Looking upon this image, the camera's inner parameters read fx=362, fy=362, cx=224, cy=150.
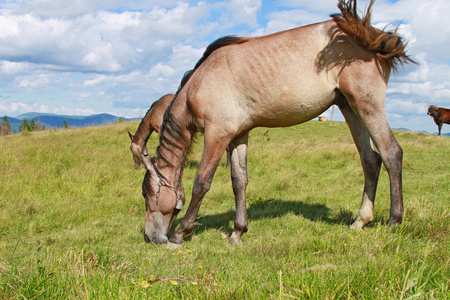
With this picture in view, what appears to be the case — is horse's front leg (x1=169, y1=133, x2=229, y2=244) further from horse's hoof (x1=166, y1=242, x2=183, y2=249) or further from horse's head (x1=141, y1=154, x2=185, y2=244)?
horse's head (x1=141, y1=154, x2=185, y2=244)

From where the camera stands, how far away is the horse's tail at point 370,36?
3.97 meters

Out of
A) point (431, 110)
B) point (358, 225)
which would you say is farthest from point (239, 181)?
point (431, 110)

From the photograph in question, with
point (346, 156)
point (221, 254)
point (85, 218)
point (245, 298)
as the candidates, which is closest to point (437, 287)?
point (245, 298)

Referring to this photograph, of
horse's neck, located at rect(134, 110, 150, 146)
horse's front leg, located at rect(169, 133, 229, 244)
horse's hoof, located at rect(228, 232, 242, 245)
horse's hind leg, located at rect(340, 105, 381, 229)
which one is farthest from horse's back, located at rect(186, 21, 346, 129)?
horse's neck, located at rect(134, 110, 150, 146)

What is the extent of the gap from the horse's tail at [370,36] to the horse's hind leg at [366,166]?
2.57ft

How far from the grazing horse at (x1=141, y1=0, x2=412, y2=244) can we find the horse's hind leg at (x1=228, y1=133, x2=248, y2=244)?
0.03 m

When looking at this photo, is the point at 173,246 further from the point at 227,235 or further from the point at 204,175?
the point at 204,175

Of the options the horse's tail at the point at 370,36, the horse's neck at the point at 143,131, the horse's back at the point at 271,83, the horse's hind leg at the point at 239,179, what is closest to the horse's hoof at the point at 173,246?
the horse's hind leg at the point at 239,179

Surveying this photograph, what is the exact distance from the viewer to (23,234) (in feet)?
16.0

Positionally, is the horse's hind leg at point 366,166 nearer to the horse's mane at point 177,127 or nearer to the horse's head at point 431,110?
the horse's mane at point 177,127

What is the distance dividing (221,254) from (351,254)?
4.79 feet

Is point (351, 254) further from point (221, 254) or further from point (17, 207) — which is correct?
point (17, 207)

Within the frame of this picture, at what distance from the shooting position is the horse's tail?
13.0 ft

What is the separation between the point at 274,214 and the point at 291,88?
2.30 metres
